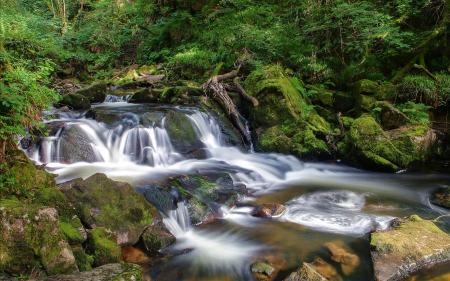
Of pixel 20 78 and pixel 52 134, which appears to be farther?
pixel 52 134

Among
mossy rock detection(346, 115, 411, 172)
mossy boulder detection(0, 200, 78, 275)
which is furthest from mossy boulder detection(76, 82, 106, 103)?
mossy rock detection(346, 115, 411, 172)

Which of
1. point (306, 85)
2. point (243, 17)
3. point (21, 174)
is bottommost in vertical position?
point (21, 174)

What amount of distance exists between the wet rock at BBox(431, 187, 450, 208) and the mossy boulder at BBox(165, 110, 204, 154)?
554cm

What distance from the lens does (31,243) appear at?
9.50 ft

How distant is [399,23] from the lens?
1043 centimetres

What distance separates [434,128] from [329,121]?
283 cm

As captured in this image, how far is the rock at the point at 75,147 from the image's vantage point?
6.68 m

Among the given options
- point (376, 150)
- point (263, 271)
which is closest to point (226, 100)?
point (376, 150)

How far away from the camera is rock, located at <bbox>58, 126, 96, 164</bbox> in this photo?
6.68 meters

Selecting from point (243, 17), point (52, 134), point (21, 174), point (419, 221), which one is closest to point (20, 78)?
point (21, 174)

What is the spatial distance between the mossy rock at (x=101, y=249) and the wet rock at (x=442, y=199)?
5.72 m

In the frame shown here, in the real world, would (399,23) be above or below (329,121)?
above

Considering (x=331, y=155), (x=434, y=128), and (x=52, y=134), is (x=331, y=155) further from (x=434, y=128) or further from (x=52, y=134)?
(x=52, y=134)

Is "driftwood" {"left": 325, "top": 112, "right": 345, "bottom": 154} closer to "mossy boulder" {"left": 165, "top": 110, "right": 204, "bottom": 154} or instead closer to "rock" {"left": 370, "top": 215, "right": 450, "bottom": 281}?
"mossy boulder" {"left": 165, "top": 110, "right": 204, "bottom": 154}
